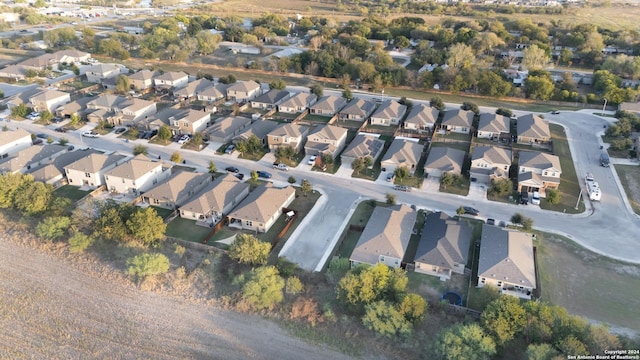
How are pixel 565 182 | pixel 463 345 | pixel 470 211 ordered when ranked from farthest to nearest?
pixel 565 182 → pixel 470 211 → pixel 463 345

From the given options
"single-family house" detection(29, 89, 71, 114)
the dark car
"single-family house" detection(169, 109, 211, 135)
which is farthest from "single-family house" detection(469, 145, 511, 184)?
"single-family house" detection(29, 89, 71, 114)

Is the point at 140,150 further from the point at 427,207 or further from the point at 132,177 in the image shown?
the point at 427,207

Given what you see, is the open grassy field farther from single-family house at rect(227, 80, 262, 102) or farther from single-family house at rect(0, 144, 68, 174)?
single-family house at rect(0, 144, 68, 174)

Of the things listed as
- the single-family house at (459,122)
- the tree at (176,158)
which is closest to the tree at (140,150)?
the tree at (176,158)

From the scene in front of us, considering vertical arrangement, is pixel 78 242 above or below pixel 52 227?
below

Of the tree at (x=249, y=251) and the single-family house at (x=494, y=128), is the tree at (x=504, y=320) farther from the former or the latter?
the single-family house at (x=494, y=128)

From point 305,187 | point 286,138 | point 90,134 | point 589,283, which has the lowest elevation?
point 90,134

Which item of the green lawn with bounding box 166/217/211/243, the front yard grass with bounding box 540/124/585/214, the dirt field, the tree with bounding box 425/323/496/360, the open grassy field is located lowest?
the dirt field

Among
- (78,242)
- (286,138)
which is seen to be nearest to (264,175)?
(286,138)
